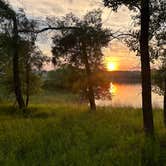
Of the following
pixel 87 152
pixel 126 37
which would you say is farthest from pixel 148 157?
pixel 126 37

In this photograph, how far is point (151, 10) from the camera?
15820 mm

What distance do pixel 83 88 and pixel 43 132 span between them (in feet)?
66.7

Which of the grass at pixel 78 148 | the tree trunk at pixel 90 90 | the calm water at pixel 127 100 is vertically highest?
the tree trunk at pixel 90 90

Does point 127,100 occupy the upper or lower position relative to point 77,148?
lower

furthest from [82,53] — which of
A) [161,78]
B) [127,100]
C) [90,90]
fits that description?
[127,100]

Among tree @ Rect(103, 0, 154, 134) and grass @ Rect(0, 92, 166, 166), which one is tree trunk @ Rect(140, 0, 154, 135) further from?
grass @ Rect(0, 92, 166, 166)

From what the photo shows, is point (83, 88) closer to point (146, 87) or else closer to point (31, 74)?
point (31, 74)

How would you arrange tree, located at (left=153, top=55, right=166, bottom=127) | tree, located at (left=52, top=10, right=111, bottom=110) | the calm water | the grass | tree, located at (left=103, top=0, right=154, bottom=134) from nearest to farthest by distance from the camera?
the grass
tree, located at (left=103, top=0, right=154, bottom=134)
tree, located at (left=153, top=55, right=166, bottom=127)
tree, located at (left=52, top=10, right=111, bottom=110)
the calm water

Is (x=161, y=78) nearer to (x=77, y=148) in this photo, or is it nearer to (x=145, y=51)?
(x=145, y=51)

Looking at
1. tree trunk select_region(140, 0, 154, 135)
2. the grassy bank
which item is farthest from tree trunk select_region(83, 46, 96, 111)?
tree trunk select_region(140, 0, 154, 135)

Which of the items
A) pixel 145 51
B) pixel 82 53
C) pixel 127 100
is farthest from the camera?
pixel 127 100

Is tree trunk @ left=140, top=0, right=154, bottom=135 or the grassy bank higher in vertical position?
tree trunk @ left=140, top=0, right=154, bottom=135

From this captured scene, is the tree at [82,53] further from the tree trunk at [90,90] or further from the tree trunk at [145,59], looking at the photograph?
the tree trunk at [145,59]

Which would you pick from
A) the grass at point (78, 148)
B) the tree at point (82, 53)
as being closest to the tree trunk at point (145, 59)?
the grass at point (78, 148)
